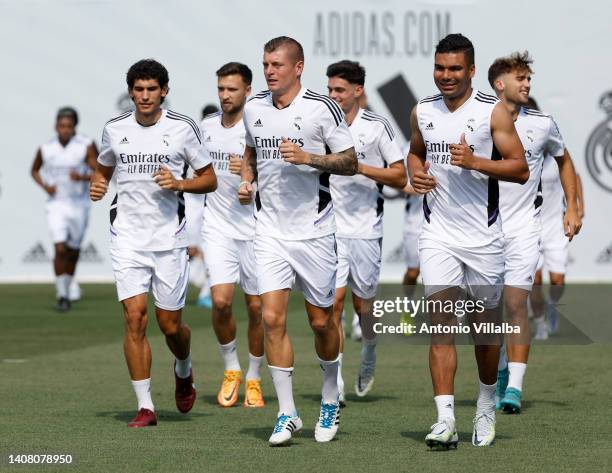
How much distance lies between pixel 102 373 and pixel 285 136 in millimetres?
4955

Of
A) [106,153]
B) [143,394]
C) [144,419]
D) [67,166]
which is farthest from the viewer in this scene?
[67,166]

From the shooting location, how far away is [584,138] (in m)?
25.0

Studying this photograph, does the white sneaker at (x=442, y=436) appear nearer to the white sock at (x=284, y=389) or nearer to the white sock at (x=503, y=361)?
the white sock at (x=284, y=389)

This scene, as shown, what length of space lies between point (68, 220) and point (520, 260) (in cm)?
1138

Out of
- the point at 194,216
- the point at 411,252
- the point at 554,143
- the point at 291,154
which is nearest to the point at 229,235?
the point at 554,143

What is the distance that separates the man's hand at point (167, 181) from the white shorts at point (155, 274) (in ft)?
1.76

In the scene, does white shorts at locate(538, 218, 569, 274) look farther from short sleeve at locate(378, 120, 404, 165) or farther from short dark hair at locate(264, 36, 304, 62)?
short dark hair at locate(264, 36, 304, 62)

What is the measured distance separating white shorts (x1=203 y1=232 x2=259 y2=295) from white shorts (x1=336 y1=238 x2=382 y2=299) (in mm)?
787

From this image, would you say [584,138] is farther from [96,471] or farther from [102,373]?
[96,471]

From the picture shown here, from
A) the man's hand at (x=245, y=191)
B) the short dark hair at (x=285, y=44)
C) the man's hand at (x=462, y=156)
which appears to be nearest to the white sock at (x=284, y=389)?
the man's hand at (x=245, y=191)

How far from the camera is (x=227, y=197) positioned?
12.7 metres

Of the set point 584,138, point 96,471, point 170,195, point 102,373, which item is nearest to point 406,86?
point 584,138

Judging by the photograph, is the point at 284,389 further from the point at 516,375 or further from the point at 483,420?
the point at 516,375

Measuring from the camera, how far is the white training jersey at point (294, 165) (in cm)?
989
